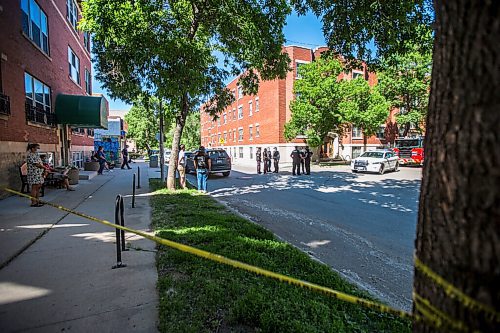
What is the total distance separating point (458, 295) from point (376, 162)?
19.8 metres

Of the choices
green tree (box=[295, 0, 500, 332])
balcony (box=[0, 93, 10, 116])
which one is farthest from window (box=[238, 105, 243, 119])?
green tree (box=[295, 0, 500, 332])

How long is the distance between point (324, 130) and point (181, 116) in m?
18.2

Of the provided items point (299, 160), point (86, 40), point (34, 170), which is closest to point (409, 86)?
point (299, 160)

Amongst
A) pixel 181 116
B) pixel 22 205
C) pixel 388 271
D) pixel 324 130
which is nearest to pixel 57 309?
pixel 388 271

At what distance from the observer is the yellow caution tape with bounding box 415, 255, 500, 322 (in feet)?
3.40

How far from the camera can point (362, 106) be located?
2742cm

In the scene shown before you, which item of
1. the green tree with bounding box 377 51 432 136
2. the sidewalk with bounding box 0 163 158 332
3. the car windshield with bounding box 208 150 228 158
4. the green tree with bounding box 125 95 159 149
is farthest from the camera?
the green tree with bounding box 125 95 159 149

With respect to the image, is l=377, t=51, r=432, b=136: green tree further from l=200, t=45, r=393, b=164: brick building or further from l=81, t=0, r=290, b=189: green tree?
l=81, t=0, r=290, b=189: green tree

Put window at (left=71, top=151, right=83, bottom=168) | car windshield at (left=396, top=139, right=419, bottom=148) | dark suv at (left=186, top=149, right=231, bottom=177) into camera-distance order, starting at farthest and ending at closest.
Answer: car windshield at (left=396, top=139, right=419, bottom=148) < window at (left=71, top=151, right=83, bottom=168) < dark suv at (left=186, top=149, right=231, bottom=177)

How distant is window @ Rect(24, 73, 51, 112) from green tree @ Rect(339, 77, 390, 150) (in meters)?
21.7

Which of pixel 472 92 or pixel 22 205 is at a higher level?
pixel 472 92

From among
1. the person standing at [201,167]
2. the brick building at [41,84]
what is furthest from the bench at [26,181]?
the person standing at [201,167]

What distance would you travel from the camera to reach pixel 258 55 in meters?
10.6

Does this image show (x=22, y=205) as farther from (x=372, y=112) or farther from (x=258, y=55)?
(x=372, y=112)
